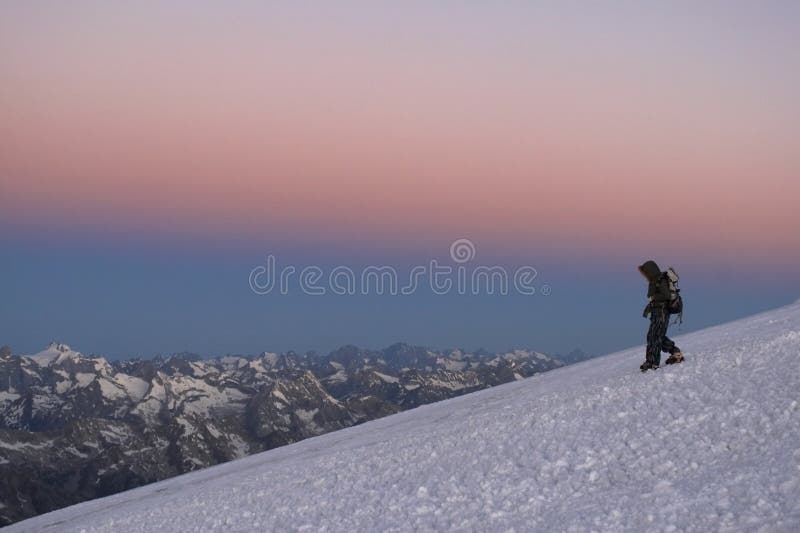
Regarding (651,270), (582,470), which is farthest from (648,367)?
(582,470)

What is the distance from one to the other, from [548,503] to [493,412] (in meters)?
10.1

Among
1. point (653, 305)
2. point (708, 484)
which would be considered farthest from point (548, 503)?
point (653, 305)

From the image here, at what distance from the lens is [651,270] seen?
2330cm

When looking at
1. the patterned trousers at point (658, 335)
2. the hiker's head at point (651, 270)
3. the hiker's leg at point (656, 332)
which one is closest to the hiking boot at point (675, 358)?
the patterned trousers at point (658, 335)

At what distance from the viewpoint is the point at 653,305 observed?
23281 millimetres

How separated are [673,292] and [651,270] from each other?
2.98ft

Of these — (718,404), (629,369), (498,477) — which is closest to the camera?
(498,477)

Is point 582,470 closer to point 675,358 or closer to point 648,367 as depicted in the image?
point 648,367

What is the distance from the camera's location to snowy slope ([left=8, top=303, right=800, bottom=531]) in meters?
12.7

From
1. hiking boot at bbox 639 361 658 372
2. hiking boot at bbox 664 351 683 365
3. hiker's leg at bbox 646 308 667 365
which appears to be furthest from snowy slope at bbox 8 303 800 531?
hiker's leg at bbox 646 308 667 365

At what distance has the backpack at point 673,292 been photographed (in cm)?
2305

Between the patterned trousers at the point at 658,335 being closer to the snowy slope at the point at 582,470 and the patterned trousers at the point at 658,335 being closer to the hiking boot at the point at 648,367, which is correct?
the hiking boot at the point at 648,367

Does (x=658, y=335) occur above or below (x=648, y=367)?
above

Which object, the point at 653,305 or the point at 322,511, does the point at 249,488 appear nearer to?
the point at 322,511
